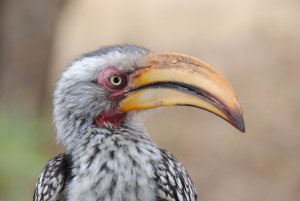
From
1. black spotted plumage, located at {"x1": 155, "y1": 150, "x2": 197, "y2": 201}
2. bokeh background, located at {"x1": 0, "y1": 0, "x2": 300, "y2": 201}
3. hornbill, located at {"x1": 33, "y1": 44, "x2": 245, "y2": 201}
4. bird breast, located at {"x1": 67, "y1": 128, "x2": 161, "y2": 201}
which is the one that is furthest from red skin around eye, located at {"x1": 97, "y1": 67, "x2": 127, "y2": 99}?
bokeh background, located at {"x1": 0, "y1": 0, "x2": 300, "y2": 201}

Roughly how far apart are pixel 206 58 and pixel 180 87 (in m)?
10.1

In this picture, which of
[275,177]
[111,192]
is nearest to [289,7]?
[275,177]

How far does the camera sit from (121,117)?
4.45 meters

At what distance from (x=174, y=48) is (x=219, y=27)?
42.0 inches

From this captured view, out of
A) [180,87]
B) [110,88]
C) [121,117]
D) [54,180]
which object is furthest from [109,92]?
[54,180]

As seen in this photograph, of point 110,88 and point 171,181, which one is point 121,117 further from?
point 171,181

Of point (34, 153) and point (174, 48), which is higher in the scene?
point (174, 48)

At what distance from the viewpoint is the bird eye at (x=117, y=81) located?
439cm

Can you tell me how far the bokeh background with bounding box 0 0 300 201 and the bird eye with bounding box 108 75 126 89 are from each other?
4.11 metres

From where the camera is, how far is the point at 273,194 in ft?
34.3

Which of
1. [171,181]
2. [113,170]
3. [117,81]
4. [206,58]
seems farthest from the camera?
[206,58]

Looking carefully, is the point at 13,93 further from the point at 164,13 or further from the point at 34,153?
the point at 164,13

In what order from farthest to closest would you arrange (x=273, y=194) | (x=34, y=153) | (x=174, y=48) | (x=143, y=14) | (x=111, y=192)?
(x=143, y=14) < (x=174, y=48) < (x=273, y=194) < (x=34, y=153) < (x=111, y=192)

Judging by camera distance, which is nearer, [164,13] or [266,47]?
[266,47]
